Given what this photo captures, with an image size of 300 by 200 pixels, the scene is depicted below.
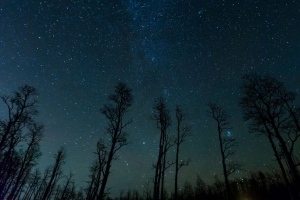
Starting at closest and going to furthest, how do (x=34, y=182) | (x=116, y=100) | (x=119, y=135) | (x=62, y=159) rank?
(x=119, y=135) < (x=116, y=100) < (x=62, y=159) < (x=34, y=182)

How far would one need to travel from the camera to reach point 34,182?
41.6 metres

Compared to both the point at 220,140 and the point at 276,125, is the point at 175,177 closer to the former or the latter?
the point at 220,140

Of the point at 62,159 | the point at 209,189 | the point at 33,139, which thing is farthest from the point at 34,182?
the point at 209,189

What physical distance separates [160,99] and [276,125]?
11.0 metres

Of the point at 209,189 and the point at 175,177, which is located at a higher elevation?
the point at 209,189

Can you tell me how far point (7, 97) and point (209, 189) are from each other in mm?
99469

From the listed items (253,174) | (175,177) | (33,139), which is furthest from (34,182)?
(253,174)

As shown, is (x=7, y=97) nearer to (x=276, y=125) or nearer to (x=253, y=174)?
(x=276, y=125)

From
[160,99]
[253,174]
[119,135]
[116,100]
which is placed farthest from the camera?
[253,174]

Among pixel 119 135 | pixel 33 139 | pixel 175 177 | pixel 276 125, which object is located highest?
pixel 33 139

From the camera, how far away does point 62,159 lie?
3269 centimetres

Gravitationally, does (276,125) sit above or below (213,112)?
below

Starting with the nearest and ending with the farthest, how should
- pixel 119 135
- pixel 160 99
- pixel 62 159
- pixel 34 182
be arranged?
pixel 119 135 < pixel 160 99 < pixel 62 159 < pixel 34 182

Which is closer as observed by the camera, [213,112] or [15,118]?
[15,118]
